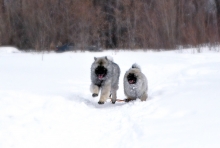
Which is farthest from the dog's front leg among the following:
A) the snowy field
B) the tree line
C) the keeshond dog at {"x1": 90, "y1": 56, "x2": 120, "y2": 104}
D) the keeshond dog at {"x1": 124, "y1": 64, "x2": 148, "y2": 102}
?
the tree line

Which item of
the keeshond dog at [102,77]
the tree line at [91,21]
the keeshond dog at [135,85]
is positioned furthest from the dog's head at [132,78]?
the tree line at [91,21]

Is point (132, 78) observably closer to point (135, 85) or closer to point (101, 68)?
point (135, 85)

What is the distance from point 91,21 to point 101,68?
1093 inches

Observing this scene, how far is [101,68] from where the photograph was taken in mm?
8094

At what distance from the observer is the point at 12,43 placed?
35500mm

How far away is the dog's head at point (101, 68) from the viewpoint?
8.06 metres

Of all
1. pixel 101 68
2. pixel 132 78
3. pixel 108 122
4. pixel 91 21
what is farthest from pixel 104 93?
pixel 91 21

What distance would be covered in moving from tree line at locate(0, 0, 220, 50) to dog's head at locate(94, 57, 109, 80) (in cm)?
2332

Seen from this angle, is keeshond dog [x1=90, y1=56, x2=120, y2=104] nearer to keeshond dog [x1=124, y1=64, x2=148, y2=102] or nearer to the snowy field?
the snowy field

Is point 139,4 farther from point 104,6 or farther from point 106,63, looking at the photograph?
A: point 106,63

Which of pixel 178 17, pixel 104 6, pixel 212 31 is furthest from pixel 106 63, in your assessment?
pixel 104 6

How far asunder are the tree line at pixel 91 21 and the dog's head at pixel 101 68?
23.3m

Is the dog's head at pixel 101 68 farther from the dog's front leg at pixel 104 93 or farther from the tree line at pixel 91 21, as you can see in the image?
the tree line at pixel 91 21

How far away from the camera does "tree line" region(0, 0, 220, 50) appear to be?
32562mm
